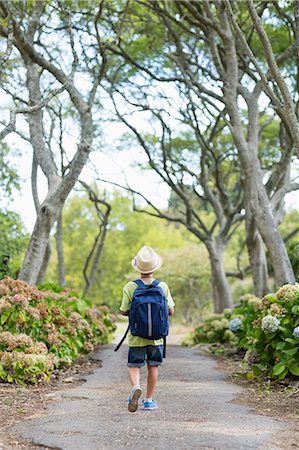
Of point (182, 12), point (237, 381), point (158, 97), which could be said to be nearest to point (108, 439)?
point (237, 381)

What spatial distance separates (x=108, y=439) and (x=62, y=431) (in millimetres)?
458

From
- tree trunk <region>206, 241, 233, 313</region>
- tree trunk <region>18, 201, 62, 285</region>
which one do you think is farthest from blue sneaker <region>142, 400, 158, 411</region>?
tree trunk <region>206, 241, 233, 313</region>

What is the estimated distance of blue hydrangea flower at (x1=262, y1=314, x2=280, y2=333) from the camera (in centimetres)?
788

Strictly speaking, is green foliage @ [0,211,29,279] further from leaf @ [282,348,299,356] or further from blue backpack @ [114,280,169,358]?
blue backpack @ [114,280,169,358]

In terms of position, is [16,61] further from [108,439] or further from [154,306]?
[108,439]

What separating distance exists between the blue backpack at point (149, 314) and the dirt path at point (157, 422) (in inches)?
28.9

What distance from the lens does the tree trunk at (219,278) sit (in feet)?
65.2

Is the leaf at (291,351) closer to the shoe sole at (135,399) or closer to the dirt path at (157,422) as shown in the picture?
the dirt path at (157,422)

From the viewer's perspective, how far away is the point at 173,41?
57.7 feet

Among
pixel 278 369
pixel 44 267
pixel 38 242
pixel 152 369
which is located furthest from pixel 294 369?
pixel 44 267

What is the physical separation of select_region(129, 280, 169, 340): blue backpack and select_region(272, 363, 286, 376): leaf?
2.03 meters

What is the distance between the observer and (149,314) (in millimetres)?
6133

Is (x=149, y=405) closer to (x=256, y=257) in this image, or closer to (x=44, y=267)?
(x=256, y=257)

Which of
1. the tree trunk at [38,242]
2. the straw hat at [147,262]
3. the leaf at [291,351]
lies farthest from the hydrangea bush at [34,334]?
the leaf at [291,351]
